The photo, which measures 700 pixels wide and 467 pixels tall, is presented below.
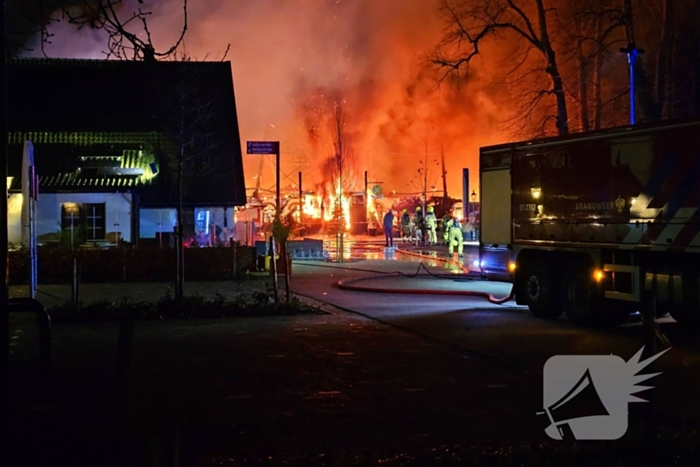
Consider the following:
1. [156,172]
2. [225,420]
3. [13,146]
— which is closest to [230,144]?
[156,172]

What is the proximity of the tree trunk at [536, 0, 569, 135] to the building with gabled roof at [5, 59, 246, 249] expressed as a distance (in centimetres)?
1052

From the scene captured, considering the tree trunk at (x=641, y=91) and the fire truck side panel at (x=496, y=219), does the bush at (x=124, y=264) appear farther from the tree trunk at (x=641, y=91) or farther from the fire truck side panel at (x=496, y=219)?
the tree trunk at (x=641, y=91)

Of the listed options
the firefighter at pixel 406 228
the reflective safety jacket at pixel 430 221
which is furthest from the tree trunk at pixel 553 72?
the firefighter at pixel 406 228

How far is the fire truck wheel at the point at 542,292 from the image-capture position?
14117mm

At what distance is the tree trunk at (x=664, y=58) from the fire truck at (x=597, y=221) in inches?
387

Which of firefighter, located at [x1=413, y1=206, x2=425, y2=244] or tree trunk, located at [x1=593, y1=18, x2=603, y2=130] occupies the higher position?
tree trunk, located at [x1=593, y1=18, x2=603, y2=130]

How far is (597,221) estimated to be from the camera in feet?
42.1

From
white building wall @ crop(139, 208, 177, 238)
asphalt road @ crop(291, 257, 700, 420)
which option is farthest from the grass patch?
white building wall @ crop(139, 208, 177, 238)

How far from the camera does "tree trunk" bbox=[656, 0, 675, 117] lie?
22688 millimetres

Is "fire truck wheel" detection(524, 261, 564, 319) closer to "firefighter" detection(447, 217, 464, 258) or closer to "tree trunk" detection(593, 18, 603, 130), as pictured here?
"firefighter" detection(447, 217, 464, 258)

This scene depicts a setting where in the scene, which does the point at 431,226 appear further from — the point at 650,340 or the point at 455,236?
the point at 650,340

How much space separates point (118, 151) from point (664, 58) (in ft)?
61.0

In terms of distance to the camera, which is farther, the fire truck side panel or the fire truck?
the fire truck side panel

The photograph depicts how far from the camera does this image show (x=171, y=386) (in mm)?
8422
